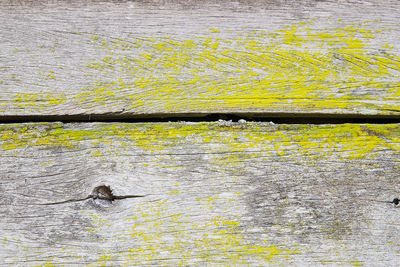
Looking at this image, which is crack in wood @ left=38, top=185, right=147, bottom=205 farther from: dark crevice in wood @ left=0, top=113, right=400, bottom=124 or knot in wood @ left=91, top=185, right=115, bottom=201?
dark crevice in wood @ left=0, top=113, right=400, bottom=124

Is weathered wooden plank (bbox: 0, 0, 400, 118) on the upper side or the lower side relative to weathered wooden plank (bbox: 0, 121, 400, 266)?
upper

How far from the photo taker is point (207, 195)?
0.99 m

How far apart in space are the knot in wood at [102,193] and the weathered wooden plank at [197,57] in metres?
0.23

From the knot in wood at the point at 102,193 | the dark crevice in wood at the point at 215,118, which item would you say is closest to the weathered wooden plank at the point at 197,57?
the dark crevice in wood at the point at 215,118

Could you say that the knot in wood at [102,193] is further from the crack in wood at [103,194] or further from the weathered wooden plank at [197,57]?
the weathered wooden plank at [197,57]

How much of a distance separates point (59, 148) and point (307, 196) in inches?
29.9

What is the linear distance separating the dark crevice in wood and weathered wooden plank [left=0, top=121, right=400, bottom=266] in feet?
0.13

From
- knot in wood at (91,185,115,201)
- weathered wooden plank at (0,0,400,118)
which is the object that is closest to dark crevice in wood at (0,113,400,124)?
weathered wooden plank at (0,0,400,118)

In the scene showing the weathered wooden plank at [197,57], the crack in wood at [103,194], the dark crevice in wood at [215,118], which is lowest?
the crack in wood at [103,194]

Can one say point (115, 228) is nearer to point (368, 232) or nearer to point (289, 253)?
point (289, 253)

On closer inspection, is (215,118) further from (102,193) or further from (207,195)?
(102,193)

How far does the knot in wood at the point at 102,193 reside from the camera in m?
0.99

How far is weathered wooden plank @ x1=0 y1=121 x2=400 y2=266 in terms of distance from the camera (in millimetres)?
971

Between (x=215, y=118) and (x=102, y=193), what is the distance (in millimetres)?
414
